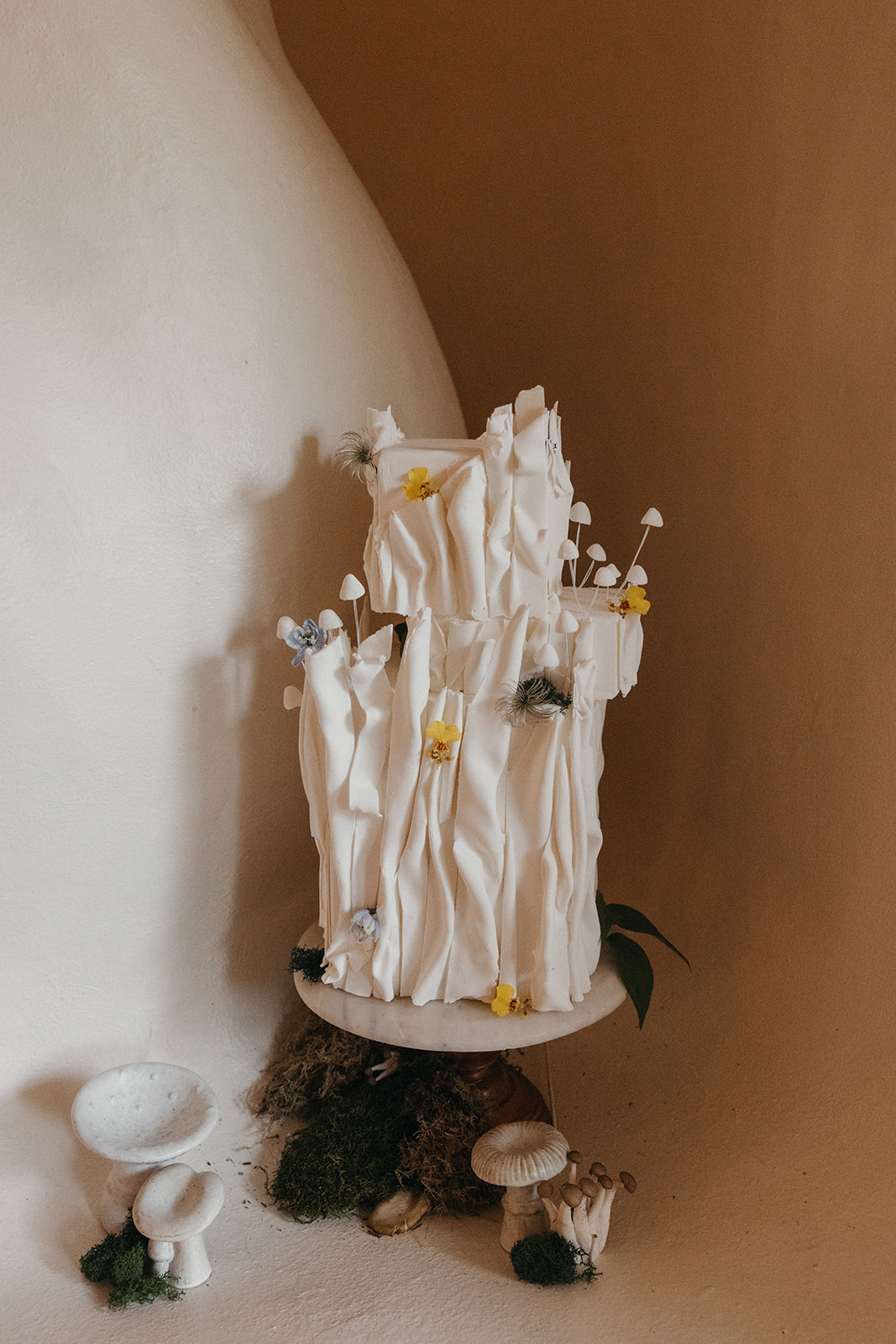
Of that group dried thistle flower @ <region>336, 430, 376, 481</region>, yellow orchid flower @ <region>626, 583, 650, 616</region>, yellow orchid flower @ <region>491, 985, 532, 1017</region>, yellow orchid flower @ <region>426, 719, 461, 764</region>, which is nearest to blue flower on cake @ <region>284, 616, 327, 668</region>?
yellow orchid flower @ <region>426, 719, 461, 764</region>

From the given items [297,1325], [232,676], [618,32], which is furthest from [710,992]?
[618,32]

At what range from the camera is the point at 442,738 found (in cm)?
185

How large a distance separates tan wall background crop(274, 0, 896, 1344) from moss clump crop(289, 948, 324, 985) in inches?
30.5

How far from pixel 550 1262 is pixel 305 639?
3.97 feet

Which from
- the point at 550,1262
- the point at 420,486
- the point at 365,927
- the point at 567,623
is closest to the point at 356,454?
the point at 420,486

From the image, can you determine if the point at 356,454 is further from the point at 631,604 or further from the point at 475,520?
the point at 631,604

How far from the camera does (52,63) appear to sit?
192 cm

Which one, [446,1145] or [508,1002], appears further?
[446,1145]

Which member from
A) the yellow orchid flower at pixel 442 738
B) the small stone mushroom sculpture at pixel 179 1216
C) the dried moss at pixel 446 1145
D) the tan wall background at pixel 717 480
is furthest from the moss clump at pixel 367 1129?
the yellow orchid flower at pixel 442 738

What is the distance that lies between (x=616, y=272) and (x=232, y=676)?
1467mm

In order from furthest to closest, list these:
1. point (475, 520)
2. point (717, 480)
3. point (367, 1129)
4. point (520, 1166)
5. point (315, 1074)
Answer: point (717, 480) → point (315, 1074) → point (367, 1129) → point (520, 1166) → point (475, 520)

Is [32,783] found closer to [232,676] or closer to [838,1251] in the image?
[232,676]

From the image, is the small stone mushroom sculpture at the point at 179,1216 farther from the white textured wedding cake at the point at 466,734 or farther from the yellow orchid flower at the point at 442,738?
the yellow orchid flower at the point at 442,738

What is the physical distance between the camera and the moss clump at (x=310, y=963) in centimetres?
203
